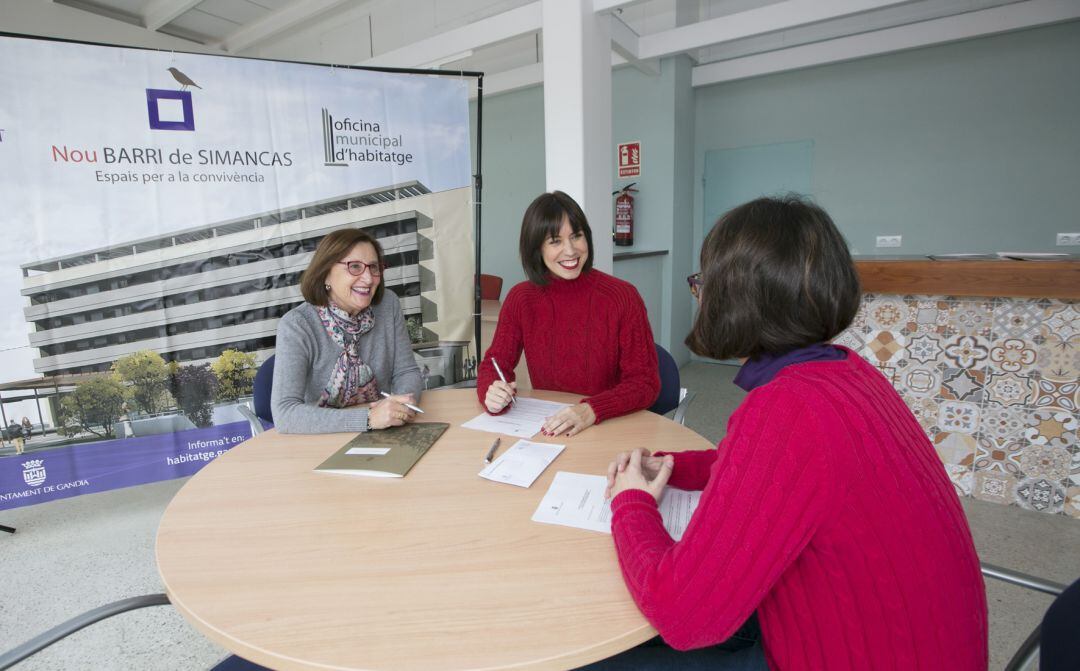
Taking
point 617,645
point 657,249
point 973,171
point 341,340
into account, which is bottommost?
point 617,645

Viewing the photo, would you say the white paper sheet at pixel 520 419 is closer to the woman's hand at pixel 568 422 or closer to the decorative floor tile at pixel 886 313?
the woman's hand at pixel 568 422

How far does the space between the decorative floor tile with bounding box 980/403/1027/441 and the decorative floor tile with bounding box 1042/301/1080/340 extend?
14.3 inches

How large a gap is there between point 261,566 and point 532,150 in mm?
5001

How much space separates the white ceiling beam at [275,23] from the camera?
4.47 metres

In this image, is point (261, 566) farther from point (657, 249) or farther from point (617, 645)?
point (657, 249)

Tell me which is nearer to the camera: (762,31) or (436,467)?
(436,467)

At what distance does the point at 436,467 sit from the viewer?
1.25m

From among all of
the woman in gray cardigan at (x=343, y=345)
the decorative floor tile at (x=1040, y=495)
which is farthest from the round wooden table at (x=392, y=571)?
the decorative floor tile at (x=1040, y=495)

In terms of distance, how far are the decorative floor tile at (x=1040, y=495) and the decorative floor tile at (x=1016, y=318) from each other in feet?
2.26

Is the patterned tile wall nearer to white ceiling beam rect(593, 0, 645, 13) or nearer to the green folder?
white ceiling beam rect(593, 0, 645, 13)

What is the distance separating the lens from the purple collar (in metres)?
0.81

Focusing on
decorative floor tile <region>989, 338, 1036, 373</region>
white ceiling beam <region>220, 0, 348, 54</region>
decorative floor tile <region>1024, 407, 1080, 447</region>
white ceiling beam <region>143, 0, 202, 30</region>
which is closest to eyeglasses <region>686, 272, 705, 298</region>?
decorative floor tile <region>989, 338, 1036, 373</region>

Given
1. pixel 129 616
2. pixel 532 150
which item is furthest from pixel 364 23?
pixel 129 616

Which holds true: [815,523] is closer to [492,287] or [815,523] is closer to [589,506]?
[589,506]
